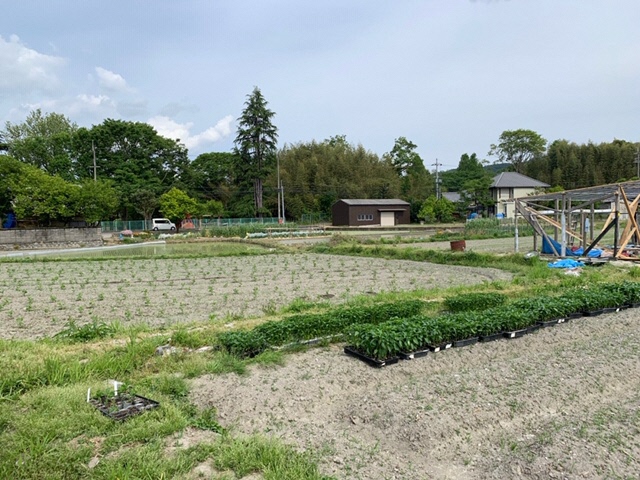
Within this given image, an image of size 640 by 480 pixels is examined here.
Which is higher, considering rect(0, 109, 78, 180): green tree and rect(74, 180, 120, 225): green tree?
rect(0, 109, 78, 180): green tree

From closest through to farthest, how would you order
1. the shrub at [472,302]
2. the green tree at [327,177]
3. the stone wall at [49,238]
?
the shrub at [472,302] < the stone wall at [49,238] < the green tree at [327,177]

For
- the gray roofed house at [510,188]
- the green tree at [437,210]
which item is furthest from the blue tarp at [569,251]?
the gray roofed house at [510,188]

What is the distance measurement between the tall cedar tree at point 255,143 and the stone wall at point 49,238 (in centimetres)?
2127

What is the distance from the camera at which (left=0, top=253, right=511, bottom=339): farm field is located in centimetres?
822

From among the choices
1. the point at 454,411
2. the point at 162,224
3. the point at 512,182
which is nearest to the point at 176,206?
the point at 162,224

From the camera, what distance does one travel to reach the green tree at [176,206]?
42.2 metres

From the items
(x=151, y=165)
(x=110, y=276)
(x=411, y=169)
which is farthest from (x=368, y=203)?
(x=110, y=276)

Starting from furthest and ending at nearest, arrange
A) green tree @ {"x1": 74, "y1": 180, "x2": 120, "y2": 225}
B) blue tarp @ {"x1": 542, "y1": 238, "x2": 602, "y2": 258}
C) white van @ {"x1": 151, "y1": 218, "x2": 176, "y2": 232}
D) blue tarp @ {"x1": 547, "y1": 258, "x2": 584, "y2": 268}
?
white van @ {"x1": 151, "y1": 218, "x2": 176, "y2": 232} → green tree @ {"x1": 74, "y1": 180, "x2": 120, "y2": 225} → blue tarp @ {"x1": 542, "y1": 238, "x2": 602, "y2": 258} → blue tarp @ {"x1": 547, "y1": 258, "x2": 584, "y2": 268}

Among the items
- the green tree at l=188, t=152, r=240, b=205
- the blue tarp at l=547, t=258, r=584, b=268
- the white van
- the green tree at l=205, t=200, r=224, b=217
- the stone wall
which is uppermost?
the green tree at l=188, t=152, r=240, b=205

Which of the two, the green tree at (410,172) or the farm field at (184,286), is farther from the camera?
the green tree at (410,172)

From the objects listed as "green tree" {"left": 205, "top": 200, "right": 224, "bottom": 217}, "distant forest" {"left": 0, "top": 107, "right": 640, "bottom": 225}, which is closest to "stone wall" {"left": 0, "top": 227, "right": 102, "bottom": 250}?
"distant forest" {"left": 0, "top": 107, "right": 640, "bottom": 225}

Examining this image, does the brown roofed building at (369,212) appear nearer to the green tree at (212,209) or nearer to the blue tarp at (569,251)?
the green tree at (212,209)

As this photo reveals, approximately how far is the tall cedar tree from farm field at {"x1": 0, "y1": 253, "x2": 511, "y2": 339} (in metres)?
32.4

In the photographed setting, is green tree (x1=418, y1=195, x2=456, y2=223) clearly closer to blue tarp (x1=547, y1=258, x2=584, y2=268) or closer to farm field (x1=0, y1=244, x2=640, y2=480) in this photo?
blue tarp (x1=547, y1=258, x2=584, y2=268)
